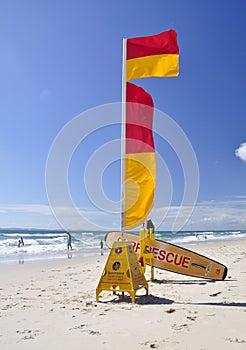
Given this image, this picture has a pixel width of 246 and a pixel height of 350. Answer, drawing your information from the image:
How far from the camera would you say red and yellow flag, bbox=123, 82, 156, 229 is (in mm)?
6645

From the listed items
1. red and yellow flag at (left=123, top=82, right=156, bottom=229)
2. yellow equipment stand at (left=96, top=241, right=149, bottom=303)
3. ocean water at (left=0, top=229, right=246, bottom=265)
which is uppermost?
red and yellow flag at (left=123, top=82, right=156, bottom=229)

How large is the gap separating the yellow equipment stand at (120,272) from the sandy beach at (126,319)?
0.87 feet

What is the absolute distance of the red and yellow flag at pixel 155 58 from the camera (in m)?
6.88

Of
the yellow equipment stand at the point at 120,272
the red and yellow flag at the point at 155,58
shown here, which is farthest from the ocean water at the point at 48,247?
the red and yellow flag at the point at 155,58

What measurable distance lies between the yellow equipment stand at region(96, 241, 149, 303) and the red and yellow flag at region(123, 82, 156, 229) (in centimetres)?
50

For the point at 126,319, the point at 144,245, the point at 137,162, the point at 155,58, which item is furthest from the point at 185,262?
the point at 155,58

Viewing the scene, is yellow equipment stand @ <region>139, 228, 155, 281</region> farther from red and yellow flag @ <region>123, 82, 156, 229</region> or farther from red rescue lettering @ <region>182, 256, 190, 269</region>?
red and yellow flag @ <region>123, 82, 156, 229</region>

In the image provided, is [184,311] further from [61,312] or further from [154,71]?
[154,71]

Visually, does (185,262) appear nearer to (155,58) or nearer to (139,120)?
(139,120)

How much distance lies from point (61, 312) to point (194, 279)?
16.6 ft

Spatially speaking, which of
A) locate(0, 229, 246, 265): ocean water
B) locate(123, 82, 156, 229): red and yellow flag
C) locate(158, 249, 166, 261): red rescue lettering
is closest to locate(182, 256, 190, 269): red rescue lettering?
locate(158, 249, 166, 261): red rescue lettering

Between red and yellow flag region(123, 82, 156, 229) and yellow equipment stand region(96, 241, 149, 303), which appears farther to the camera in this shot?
red and yellow flag region(123, 82, 156, 229)

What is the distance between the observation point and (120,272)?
6203mm

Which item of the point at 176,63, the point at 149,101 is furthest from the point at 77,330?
the point at 176,63
